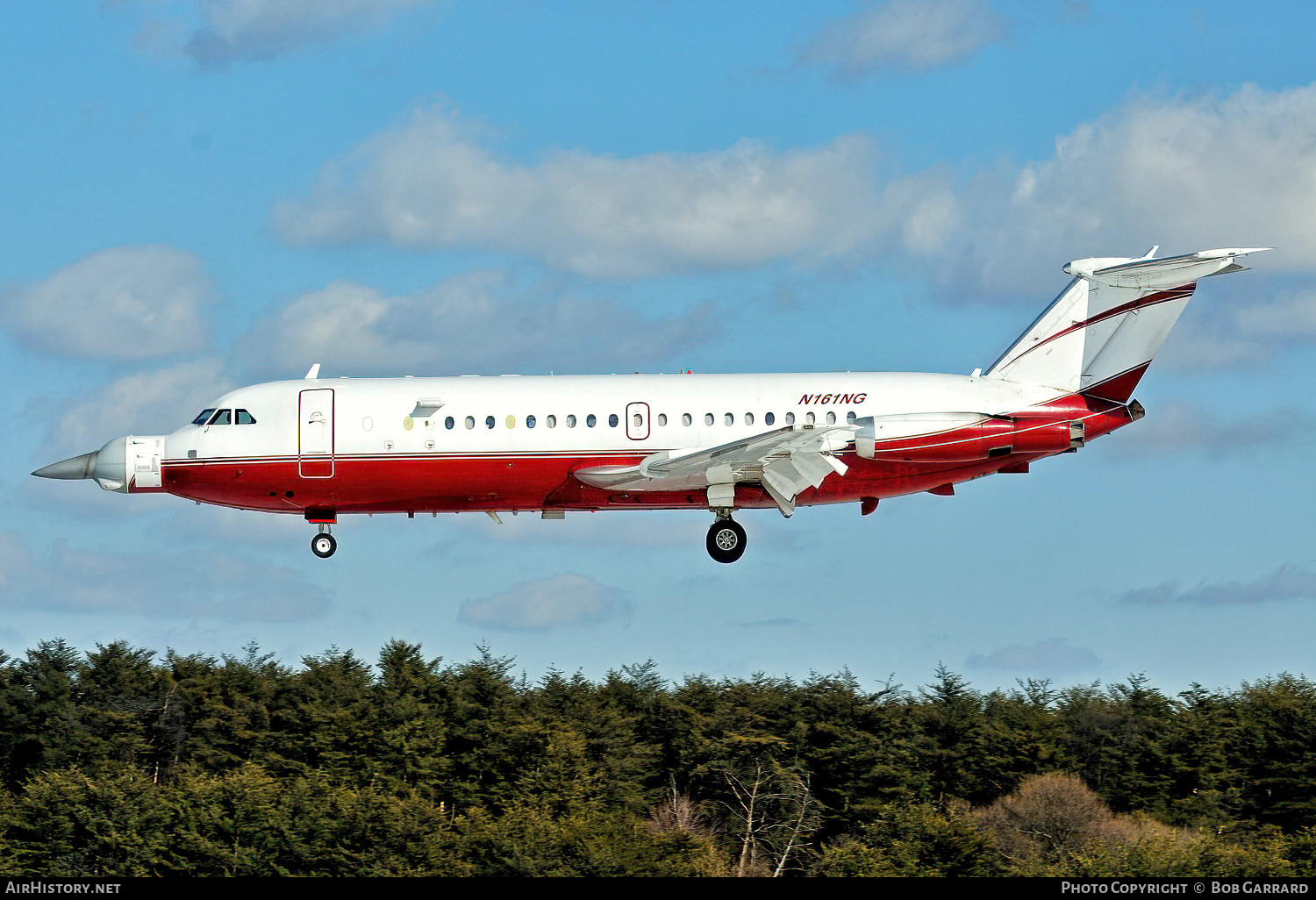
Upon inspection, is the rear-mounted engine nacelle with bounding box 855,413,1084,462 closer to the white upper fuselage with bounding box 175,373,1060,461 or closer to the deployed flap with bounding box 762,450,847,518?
the deployed flap with bounding box 762,450,847,518

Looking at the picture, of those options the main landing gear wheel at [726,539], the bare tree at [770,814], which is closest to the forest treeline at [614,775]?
the bare tree at [770,814]

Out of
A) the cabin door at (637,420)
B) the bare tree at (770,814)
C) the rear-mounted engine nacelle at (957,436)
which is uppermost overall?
the cabin door at (637,420)

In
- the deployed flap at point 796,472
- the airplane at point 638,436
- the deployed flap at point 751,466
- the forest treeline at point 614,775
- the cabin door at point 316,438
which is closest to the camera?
the deployed flap at point 751,466

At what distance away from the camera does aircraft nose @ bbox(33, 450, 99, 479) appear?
1845 inches

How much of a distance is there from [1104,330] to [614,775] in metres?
40.5

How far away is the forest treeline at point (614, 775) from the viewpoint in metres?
64.4

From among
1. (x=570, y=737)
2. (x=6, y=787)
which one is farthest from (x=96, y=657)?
(x=570, y=737)

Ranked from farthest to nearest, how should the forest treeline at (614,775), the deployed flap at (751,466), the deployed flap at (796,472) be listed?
the forest treeline at (614,775)
the deployed flap at (796,472)
the deployed flap at (751,466)

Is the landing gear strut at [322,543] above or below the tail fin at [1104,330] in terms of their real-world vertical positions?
below

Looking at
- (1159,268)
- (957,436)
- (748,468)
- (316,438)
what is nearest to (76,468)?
(316,438)

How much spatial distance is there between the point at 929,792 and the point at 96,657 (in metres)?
47.4

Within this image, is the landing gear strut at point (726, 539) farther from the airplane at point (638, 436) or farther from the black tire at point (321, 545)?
the black tire at point (321, 545)

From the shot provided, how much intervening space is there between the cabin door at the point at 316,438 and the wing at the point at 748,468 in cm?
734

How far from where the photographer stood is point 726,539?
4722 cm
